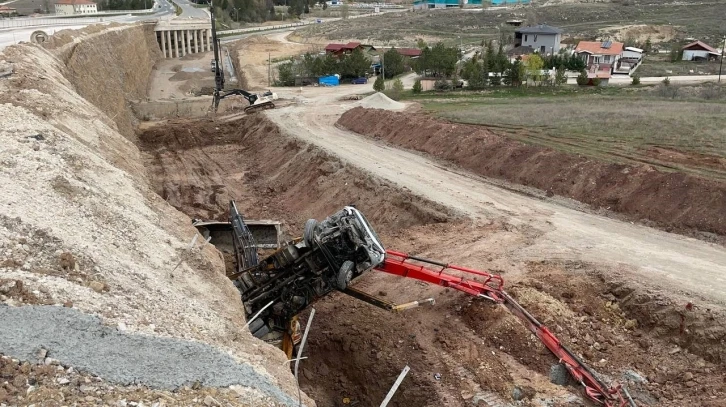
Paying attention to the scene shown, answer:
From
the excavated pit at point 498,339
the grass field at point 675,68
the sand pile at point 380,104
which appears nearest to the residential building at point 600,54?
the grass field at point 675,68

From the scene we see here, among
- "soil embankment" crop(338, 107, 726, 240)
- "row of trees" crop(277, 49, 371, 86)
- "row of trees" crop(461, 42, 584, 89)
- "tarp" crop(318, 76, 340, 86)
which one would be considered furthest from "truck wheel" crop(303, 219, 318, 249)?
"row of trees" crop(277, 49, 371, 86)

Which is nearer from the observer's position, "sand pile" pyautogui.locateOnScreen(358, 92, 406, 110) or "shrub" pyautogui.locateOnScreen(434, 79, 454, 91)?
"sand pile" pyautogui.locateOnScreen(358, 92, 406, 110)

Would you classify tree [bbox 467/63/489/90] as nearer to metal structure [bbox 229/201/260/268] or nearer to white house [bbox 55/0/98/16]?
metal structure [bbox 229/201/260/268]

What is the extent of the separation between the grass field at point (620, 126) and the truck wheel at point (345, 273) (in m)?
14.9

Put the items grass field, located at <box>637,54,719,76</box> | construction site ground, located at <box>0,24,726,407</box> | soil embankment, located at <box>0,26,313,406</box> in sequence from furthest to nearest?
grass field, located at <box>637,54,719,76</box> → construction site ground, located at <box>0,24,726,407</box> → soil embankment, located at <box>0,26,313,406</box>

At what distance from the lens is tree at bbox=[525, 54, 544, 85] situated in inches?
2042

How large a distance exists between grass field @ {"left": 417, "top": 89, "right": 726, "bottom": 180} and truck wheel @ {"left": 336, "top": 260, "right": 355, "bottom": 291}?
14.9 m

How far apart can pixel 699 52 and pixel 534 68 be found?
31.4 meters

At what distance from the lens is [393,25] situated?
4478 inches

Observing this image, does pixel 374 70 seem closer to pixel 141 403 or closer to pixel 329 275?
pixel 329 275

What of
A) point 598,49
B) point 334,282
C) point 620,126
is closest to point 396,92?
point 620,126

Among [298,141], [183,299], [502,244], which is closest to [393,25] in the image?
[298,141]

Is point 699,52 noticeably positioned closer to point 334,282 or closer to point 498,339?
point 498,339

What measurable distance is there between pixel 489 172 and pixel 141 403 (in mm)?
19771
